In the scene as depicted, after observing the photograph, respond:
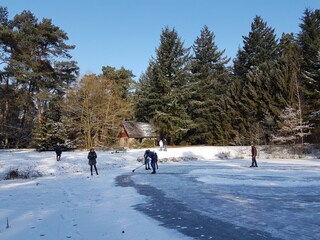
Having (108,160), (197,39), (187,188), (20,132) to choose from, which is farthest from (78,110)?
(187,188)

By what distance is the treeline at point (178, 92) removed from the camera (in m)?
38.3

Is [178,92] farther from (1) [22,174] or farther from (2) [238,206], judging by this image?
(2) [238,206]

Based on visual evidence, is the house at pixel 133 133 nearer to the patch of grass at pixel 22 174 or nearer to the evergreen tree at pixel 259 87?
the evergreen tree at pixel 259 87

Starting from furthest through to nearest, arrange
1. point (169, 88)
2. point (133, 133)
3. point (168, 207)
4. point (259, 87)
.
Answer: point (133, 133)
point (169, 88)
point (259, 87)
point (168, 207)

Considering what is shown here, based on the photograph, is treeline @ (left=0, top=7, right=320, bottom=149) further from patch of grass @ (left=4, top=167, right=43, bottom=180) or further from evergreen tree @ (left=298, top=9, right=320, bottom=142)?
patch of grass @ (left=4, top=167, right=43, bottom=180)

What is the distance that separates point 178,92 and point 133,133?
10.1 m

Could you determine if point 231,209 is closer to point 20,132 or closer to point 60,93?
point 60,93

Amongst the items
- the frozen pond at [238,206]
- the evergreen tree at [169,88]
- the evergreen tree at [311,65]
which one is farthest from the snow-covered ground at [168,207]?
the evergreen tree at [169,88]

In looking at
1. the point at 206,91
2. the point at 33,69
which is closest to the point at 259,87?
the point at 206,91

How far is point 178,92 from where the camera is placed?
1959 inches

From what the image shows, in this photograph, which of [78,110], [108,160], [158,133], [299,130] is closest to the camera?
[108,160]

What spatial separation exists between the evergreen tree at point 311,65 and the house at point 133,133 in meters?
22.7

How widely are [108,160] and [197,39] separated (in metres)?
35.3

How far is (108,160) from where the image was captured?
95.6ft
